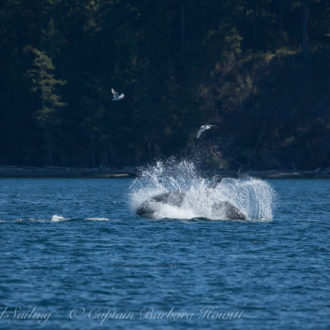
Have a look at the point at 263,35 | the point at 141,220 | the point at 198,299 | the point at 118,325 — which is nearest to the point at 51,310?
the point at 118,325

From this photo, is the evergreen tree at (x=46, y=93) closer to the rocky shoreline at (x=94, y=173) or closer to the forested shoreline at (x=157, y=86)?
the forested shoreline at (x=157, y=86)

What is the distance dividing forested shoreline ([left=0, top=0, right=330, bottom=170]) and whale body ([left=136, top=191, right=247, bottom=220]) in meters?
55.2

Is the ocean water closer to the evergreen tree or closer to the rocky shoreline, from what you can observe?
the rocky shoreline

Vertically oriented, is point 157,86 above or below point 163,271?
above

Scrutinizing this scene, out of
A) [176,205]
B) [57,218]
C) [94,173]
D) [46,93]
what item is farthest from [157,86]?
[57,218]

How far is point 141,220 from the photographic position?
39.6m

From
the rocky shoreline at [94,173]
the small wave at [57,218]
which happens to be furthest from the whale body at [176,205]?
the rocky shoreline at [94,173]

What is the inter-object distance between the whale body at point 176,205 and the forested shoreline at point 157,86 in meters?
55.2

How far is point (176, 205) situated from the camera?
40.7 metres

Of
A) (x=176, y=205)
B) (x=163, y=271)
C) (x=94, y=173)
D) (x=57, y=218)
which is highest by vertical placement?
(x=176, y=205)

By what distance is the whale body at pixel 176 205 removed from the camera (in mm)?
Answer: 39625

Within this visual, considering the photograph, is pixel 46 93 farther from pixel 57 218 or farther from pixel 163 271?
pixel 163 271

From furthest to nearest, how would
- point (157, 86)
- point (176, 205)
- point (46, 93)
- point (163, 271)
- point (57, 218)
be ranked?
1. point (157, 86)
2. point (46, 93)
3. point (176, 205)
4. point (57, 218)
5. point (163, 271)

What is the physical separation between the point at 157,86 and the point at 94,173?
1366 centimetres
